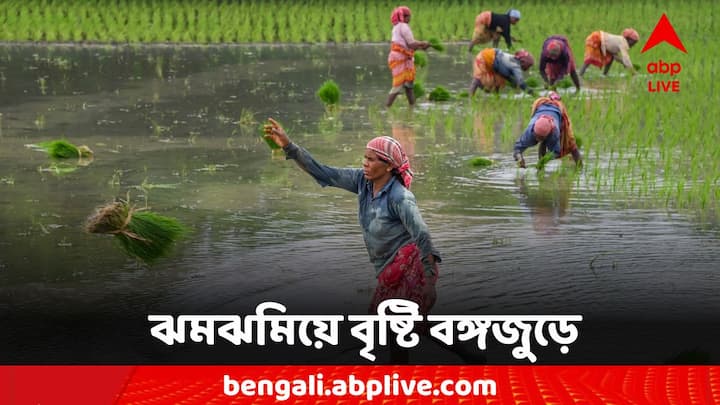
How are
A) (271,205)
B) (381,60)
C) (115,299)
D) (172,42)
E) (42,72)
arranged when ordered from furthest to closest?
(172,42)
(381,60)
(42,72)
(271,205)
(115,299)

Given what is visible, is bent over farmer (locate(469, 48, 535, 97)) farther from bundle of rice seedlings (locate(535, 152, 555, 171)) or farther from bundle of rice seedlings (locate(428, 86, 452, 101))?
bundle of rice seedlings (locate(535, 152, 555, 171))

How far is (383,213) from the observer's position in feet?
17.4

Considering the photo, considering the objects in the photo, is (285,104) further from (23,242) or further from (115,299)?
(115,299)

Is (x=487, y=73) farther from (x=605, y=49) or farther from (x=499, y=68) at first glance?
(x=605, y=49)

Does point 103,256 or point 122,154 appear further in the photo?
point 122,154

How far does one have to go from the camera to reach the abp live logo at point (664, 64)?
16192 mm

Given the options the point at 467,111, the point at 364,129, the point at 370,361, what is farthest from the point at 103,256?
the point at 467,111

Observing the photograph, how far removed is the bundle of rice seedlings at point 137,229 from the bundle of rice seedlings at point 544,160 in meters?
3.95

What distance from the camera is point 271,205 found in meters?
9.10

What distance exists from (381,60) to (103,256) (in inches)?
578

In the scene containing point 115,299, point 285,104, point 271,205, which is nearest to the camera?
point 115,299

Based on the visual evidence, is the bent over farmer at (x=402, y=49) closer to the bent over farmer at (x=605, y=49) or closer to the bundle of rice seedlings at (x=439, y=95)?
the bundle of rice seedlings at (x=439, y=95)

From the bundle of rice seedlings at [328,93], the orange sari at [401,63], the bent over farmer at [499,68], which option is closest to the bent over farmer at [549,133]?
the orange sari at [401,63]

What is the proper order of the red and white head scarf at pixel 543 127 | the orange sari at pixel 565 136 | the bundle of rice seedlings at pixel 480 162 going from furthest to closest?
the bundle of rice seedlings at pixel 480 162
the orange sari at pixel 565 136
the red and white head scarf at pixel 543 127
